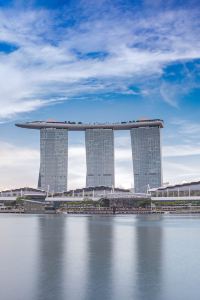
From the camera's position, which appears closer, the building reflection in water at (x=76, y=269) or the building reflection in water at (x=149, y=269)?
the building reflection in water at (x=76, y=269)

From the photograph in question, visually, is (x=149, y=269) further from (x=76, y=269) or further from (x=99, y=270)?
(x=76, y=269)

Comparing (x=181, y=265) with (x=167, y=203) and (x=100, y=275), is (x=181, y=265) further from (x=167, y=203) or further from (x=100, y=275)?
(x=167, y=203)

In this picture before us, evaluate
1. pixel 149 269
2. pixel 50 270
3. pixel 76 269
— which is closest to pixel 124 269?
pixel 149 269

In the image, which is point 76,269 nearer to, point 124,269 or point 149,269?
point 124,269

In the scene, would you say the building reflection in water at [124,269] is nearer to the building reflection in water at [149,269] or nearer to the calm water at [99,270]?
the calm water at [99,270]

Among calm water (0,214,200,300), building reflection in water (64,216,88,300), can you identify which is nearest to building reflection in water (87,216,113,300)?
calm water (0,214,200,300)

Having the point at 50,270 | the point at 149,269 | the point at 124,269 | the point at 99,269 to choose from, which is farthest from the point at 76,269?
the point at 149,269

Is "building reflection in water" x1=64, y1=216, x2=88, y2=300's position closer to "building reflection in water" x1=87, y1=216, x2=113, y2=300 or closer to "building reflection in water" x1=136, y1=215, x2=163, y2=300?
"building reflection in water" x1=87, y1=216, x2=113, y2=300

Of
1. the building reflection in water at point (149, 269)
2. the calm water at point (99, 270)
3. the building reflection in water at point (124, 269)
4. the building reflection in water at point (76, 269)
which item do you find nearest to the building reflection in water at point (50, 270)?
the calm water at point (99, 270)

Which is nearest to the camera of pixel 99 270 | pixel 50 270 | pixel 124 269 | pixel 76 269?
pixel 50 270

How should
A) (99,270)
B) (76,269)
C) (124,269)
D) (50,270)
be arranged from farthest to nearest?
(124,269), (76,269), (99,270), (50,270)

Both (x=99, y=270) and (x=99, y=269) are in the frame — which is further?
(x=99, y=269)
